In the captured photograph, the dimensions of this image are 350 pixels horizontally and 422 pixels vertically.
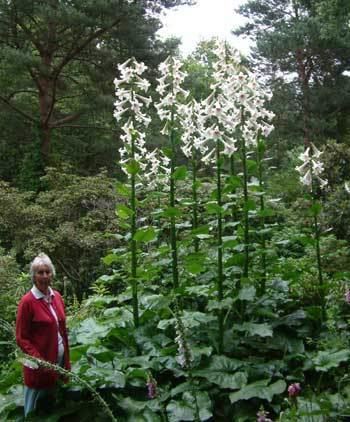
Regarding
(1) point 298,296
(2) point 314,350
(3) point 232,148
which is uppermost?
(3) point 232,148

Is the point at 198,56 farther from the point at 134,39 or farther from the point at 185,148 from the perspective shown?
the point at 185,148

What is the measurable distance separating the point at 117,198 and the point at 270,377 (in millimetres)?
6856

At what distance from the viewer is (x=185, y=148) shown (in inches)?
194

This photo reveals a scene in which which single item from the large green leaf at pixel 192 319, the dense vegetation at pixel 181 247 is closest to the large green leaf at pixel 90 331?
the dense vegetation at pixel 181 247

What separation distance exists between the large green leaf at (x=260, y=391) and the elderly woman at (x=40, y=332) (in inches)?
46.6

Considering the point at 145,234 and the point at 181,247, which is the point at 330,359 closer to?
the point at 145,234

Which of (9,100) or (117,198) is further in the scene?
(9,100)

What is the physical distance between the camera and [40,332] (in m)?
3.61

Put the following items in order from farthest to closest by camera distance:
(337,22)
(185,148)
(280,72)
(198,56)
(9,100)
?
(198,56), (280,72), (9,100), (337,22), (185,148)

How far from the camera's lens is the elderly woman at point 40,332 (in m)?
3.55

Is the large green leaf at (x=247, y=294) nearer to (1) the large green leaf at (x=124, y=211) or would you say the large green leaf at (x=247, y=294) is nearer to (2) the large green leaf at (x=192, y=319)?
(2) the large green leaf at (x=192, y=319)

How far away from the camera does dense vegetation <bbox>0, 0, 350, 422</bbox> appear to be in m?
3.77

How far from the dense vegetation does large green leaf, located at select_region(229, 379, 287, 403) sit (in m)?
0.01

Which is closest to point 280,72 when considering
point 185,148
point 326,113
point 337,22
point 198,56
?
point 326,113
